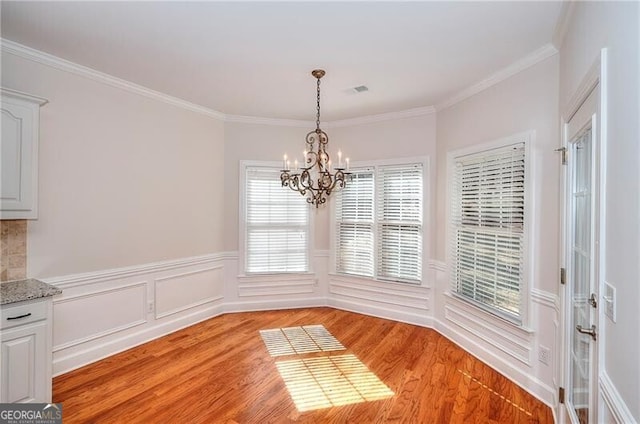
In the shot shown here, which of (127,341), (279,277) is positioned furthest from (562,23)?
(127,341)

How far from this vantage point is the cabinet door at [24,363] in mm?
2146

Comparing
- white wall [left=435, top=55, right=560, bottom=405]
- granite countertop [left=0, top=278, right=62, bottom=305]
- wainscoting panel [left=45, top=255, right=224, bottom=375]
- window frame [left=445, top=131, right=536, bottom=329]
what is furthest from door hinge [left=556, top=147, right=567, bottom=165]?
wainscoting panel [left=45, top=255, right=224, bottom=375]

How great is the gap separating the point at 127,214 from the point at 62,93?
122 centimetres

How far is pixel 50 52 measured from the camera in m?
2.77

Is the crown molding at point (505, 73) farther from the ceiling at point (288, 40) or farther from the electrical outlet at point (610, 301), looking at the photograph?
the electrical outlet at point (610, 301)

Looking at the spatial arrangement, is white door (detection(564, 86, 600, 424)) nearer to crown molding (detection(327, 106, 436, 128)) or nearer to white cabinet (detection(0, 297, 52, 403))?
crown molding (detection(327, 106, 436, 128))

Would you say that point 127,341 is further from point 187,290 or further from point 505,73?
point 505,73

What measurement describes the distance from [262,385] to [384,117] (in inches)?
136

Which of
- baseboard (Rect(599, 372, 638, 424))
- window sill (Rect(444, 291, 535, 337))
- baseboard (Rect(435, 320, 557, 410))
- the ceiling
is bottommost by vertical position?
baseboard (Rect(435, 320, 557, 410))

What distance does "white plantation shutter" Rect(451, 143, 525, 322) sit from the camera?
2906 millimetres

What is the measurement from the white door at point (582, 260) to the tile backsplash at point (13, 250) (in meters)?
3.82

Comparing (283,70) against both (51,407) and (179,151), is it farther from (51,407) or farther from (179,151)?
(51,407)

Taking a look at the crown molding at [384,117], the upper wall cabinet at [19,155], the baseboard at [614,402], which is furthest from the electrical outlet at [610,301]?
the upper wall cabinet at [19,155]

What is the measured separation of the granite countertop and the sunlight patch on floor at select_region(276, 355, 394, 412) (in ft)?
6.36
